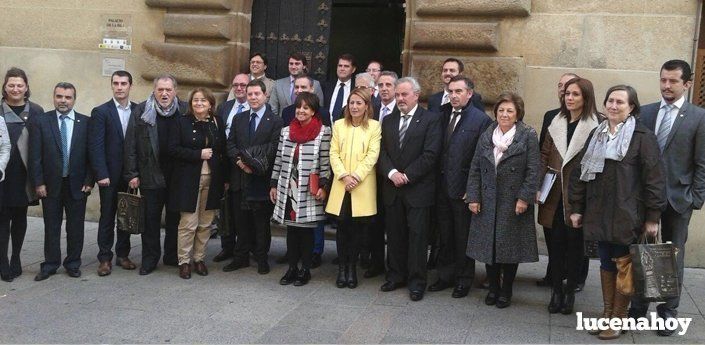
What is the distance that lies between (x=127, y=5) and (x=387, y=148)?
13.8 ft

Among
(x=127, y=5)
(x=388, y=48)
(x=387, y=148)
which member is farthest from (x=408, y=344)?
(x=388, y=48)

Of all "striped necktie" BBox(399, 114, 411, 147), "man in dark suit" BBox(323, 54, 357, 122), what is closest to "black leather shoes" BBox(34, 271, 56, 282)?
"man in dark suit" BBox(323, 54, 357, 122)

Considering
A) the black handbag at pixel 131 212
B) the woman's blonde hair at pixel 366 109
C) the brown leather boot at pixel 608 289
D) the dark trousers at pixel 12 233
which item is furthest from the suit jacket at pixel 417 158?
the dark trousers at pixel 12 233

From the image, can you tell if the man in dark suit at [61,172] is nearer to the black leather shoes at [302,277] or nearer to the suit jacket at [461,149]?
the black leather shoes at [302,277]

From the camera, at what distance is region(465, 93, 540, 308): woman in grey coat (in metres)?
5.32

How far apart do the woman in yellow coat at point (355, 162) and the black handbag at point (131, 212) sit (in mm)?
1609

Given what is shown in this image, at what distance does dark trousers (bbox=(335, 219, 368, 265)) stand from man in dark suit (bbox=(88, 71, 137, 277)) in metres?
1.94

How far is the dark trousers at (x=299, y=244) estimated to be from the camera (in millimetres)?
6137

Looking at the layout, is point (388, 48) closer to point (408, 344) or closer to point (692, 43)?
point (692, 43)

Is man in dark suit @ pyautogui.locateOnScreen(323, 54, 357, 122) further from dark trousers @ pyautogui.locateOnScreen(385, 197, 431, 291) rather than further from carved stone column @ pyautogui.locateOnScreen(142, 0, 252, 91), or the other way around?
dark trousers @ pyautogui.locateOnScreen(385, 197, 431, 291)

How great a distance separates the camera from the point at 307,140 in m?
5.96

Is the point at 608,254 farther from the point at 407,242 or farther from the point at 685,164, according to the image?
the point at 407,242

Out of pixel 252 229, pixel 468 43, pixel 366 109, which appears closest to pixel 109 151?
pixel 252 229

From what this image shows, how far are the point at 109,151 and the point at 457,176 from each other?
295 centimetres
